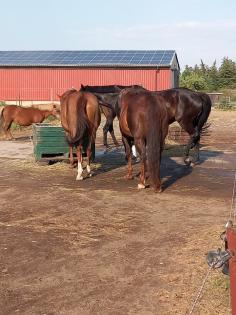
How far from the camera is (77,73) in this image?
34375 mm

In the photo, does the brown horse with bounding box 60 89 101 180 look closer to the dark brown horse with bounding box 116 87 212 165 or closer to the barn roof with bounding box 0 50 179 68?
the dark brown horse with bounding box 116 87 212 165

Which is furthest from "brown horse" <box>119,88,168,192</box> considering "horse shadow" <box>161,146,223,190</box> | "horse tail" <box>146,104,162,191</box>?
"horse shadow" <box>161,146,223,190</box>

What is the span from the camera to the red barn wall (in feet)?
110

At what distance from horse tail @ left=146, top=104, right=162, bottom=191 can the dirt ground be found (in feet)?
1.37

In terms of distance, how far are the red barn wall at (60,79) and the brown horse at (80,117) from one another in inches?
977

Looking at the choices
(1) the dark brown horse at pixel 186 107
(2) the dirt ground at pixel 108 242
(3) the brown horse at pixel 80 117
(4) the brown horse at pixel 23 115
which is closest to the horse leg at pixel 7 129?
(4) the brown horse at pixel 23 115

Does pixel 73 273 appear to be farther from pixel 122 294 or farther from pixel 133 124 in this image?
pixel 133 124

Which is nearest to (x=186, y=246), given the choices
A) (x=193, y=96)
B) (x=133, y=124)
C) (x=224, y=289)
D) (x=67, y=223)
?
(x=224, y=289)

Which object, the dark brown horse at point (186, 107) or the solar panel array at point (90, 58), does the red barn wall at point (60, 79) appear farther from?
the dark brown horse at point (186, 107)

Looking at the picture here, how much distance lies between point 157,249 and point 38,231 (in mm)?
1589

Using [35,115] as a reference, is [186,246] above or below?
below

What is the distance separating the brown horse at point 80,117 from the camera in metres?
8.79

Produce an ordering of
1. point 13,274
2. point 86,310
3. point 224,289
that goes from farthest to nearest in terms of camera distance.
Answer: point 13,274 → point 224,289 → point 86,310

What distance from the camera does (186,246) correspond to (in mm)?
5105
